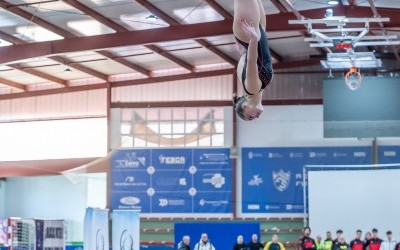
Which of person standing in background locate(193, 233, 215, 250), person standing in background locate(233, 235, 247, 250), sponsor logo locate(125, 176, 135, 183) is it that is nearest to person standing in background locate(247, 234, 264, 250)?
person standing in background locate(233, 235, 247, 250)

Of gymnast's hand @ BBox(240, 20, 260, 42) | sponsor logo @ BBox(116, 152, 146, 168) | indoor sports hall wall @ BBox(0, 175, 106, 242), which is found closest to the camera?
gymnast's hand @ BBox(240, 20, 260, 42)

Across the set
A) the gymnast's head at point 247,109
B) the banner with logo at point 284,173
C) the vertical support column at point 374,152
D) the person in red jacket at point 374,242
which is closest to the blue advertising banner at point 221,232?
the person in red jacket at point 374,242

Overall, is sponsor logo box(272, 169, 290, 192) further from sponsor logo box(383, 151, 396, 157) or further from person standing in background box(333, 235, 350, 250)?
person standing in background box(333, 235, 350, 250)

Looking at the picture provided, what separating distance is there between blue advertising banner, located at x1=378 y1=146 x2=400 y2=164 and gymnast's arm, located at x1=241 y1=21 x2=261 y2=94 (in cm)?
1515

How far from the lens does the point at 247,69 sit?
477 centimetres

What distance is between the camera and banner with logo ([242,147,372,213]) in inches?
786

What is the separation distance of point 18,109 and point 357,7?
1094 centimetres

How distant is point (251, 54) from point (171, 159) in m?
15.6

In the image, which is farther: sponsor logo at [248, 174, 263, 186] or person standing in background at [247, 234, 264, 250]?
sponsor logo at [248, 174, 263, 186]

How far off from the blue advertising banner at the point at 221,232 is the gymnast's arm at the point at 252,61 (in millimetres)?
12727

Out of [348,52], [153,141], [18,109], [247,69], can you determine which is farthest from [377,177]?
[247,69]

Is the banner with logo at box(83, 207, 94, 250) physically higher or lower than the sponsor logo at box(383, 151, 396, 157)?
lower

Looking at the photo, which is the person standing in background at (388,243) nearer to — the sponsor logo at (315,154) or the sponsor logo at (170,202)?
the sponsor logo at (315,154)

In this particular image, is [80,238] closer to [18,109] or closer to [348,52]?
[18,109]
